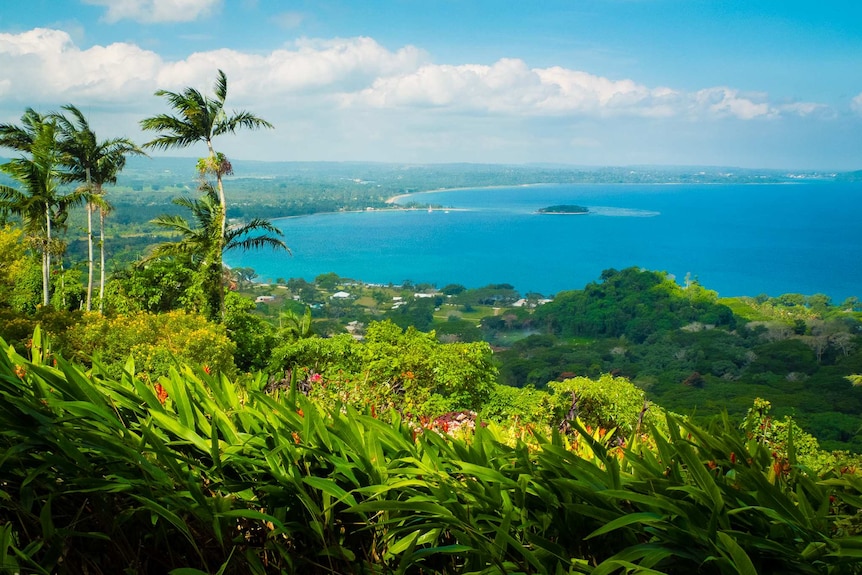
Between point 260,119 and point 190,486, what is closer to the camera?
point 190,486

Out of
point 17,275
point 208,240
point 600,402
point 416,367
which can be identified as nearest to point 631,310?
point 600,402

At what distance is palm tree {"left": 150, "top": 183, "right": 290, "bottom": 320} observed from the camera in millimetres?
11019

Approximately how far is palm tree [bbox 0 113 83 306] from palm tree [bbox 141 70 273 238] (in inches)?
90.9

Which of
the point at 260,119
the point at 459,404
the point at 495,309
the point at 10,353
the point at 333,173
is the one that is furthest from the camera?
the point at 333,173

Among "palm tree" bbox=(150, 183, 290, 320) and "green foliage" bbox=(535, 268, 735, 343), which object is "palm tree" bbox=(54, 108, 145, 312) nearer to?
"palm tree" bbox=(150, 183, 290, 320)

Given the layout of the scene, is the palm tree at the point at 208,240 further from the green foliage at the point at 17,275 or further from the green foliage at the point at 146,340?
the green foliage at the point at 17,275

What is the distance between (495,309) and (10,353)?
142 feet

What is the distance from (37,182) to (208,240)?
11.9 ft

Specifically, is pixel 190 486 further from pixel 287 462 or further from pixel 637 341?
pixel 637 341

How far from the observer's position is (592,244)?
77.1 meters

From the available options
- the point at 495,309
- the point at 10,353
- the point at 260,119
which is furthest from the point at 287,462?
the point at 495,309

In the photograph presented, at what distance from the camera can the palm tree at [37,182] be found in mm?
11727

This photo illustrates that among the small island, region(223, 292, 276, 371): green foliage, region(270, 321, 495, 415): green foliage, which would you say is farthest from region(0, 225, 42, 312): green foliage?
the small island

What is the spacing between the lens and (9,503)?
105cm
